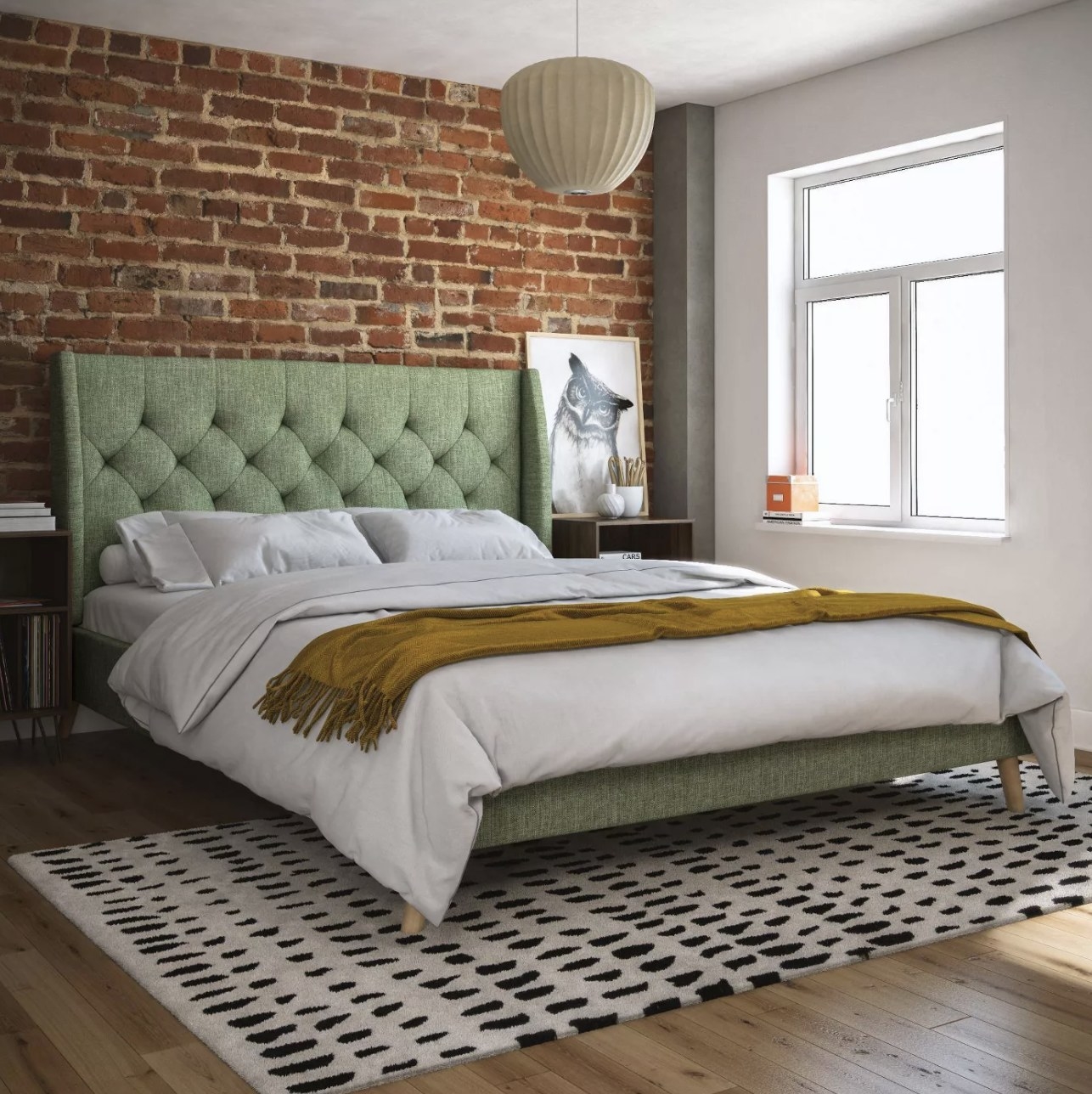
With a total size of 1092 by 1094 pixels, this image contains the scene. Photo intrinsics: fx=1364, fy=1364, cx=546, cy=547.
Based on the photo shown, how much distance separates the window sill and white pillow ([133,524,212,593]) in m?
2.62

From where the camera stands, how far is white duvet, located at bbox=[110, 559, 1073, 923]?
2885 mm

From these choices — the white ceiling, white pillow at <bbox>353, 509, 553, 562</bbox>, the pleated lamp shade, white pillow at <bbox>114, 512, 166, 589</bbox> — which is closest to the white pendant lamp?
the pleated lamp shade

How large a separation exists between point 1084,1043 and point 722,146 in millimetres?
4817

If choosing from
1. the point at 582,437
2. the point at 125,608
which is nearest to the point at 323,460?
the point at 125,608

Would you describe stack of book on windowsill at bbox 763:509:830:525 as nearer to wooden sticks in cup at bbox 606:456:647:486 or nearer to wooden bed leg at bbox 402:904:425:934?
wooden sticks in cup at bbox 606:456:647:486

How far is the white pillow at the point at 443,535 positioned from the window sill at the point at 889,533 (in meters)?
1.28

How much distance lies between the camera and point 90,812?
3.96 metres

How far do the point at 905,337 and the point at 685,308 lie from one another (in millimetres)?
1088

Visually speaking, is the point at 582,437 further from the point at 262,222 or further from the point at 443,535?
the point at 262,222

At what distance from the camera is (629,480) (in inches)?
246

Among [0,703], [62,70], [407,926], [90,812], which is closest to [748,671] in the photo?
[407,926]

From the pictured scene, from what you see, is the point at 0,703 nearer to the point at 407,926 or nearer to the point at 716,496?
the point at 407,926

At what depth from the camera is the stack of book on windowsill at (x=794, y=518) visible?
19.7ft

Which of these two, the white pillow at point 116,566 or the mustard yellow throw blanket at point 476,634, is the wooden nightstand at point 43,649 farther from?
the mustard yellow throw blanket at point 476,634
